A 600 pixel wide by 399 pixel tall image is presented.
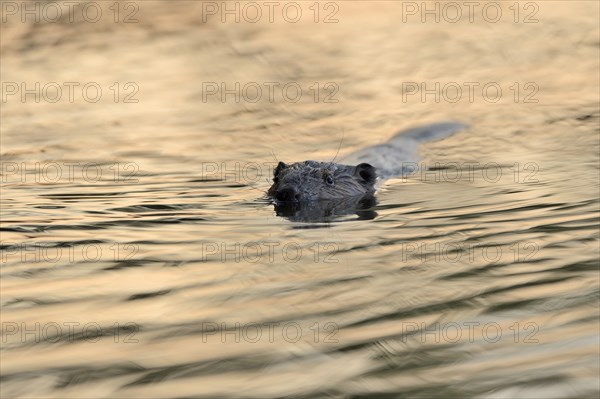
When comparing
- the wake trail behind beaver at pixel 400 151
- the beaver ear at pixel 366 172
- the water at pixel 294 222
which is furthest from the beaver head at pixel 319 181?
the wake trail behind beaver at pixel 400 151

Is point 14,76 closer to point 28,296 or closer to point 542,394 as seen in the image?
point 28,296

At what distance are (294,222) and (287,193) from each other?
1.11 m

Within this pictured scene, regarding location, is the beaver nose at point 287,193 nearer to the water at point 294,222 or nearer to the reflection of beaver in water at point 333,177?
the reflection of beaver in water at point 333,177

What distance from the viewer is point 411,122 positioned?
1481 cm

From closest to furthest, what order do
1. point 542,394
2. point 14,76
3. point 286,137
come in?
point 542,394 → point 286,137 → point 14,76

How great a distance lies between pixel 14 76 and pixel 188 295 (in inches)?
475

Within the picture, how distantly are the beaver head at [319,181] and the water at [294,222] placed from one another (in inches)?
10.4

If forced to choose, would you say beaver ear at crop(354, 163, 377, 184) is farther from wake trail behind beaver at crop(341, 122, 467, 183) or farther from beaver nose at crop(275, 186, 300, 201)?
beaver nose at crop(275, 186, 300, 201)

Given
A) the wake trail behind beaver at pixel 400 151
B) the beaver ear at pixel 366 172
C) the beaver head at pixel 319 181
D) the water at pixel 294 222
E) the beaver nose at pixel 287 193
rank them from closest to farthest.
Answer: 1. the water at pixel 294 222
2. the beaver nose at pixel 287 193
3. the beaver head at pixel 319 181
4. the beaver ear at pixel 366 172
5. the wake trail behind beaver at pixel 400 151

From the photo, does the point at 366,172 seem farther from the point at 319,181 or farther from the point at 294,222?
the point at 294,222

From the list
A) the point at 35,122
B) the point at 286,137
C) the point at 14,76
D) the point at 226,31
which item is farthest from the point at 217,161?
the point at 226,31

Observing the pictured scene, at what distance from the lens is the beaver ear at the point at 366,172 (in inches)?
421

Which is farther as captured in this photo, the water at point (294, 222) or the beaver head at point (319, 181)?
the beaver head at point (319, 181)

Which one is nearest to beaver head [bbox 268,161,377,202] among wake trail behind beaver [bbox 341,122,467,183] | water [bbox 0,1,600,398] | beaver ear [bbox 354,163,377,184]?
beaver ear [bbox 354,163,377,184]
